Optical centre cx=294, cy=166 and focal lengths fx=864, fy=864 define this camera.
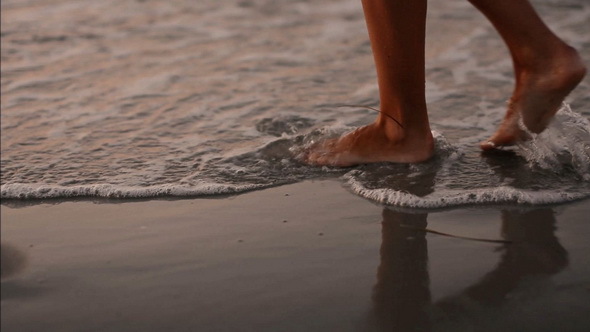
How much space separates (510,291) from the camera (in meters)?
1.82

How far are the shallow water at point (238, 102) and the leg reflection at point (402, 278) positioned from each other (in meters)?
0.16

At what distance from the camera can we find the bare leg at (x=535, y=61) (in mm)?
2564

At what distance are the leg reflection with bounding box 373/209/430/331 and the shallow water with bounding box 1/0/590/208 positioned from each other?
163 millimetres

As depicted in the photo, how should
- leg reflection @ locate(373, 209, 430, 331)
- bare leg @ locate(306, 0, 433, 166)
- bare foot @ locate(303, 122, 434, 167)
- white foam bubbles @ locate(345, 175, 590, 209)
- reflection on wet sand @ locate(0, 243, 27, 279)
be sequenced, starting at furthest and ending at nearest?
bare foot @ locate(303, 122, 434, 167) → bare leg @ locate(306, 0, 433, 166) → white foam bubbles @ locate(345, 175, 590, 209) → reflection on wet sand @ locate(0, 243, 27, 279) → leg reflection @ locate(373, 209, 430, 331)

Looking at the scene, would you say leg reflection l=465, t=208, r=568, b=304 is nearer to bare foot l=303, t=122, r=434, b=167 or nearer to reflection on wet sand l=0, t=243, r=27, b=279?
bare foot l=303, t=122, r=434, b=167

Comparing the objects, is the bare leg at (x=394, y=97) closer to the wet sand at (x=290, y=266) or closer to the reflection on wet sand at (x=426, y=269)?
the wet sand at (x=290, y=266)

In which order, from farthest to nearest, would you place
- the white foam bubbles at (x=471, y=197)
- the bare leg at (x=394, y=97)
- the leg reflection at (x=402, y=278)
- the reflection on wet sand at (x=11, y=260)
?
1. the bare leg at (x=394, y=97)
2. the white foam bubbles at (x=471, y=197)
3. the reflection on wet sand at (x=11, y=260)
4. the leg reflection at (x=402, y=278)

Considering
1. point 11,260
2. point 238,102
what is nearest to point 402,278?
point 11,260

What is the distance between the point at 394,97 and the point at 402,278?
82 cm

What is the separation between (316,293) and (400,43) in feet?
3.11

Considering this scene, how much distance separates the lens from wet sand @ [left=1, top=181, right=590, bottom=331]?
5.77 feet

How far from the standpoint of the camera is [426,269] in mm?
1942

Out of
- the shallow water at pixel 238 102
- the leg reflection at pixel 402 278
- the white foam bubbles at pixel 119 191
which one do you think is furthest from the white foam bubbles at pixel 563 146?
the white foam bubbles at pixel 119 191

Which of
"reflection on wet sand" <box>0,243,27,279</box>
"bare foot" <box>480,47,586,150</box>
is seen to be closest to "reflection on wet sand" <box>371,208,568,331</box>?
"bare foot" <box>480,47,586,150</box>
